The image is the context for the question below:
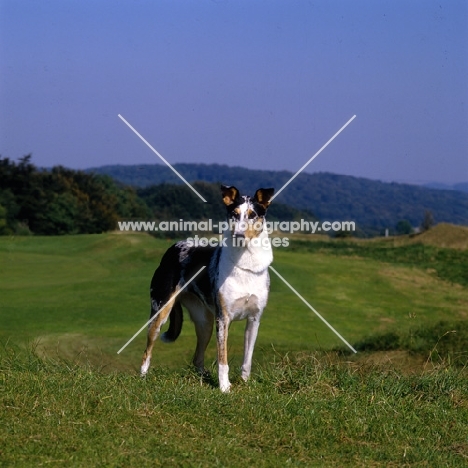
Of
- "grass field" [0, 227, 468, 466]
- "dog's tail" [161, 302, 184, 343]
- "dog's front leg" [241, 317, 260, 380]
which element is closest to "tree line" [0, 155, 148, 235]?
"grass field" [0, 227, 468, 466]

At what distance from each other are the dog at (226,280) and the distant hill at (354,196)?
27916 mm

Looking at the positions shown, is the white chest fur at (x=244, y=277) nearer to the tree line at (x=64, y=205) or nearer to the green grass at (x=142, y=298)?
the green grass at (x=142, y=298)

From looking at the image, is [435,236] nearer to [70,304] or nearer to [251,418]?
[70,304]

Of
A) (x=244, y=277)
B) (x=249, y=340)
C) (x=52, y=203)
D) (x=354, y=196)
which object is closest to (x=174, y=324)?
(x=249, y=340)

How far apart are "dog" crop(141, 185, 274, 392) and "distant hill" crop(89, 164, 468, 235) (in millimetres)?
27916

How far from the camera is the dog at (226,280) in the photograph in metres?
9.80

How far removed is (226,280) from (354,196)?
4361 centimetres

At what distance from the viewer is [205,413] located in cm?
865

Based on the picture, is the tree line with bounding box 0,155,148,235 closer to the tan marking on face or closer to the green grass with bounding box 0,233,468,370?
the green grass with bounding box 0,233,468,370

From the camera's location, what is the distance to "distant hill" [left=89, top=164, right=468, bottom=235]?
44.7 meters

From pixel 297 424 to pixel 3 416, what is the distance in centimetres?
262

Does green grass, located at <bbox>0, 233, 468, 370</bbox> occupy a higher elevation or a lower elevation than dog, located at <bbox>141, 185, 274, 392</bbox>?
lower

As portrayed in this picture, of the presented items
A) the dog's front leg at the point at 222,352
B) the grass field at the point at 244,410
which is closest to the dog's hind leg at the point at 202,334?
the grass field at the point at 244,410

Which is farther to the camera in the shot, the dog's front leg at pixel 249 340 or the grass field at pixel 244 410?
the dog's front leg at pixel 249 340
